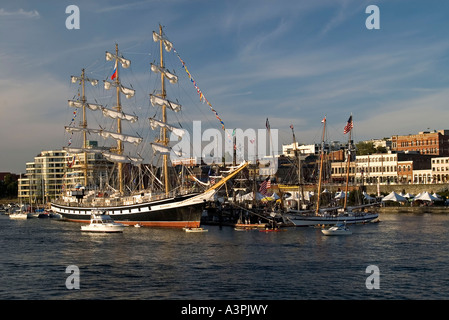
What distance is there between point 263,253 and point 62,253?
19043mm

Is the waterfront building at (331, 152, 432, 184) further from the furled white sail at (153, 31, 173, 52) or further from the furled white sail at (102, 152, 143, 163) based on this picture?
the furled white sail at (153, 31, 173, 52)

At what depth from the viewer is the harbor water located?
3762 centimetres

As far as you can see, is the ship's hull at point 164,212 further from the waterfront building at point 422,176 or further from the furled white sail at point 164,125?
the waterfront building at point 422,176

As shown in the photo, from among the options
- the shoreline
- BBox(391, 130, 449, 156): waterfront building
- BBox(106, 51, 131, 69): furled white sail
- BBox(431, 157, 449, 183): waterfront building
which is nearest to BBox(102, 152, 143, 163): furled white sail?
BBox(106, 51, 131, 69): furled white sail

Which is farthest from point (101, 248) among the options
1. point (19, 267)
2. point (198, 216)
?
point (198, 216)

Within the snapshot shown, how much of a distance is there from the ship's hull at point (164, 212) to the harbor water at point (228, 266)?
10235 millimetres

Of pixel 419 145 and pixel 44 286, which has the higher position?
pixel 419 145

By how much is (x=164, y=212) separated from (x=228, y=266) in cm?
4036

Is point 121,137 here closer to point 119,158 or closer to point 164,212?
point 119,158

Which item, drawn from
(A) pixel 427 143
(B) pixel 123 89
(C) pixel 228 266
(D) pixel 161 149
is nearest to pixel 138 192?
(D) pixel 161 149

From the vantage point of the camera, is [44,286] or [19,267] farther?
[19,267]

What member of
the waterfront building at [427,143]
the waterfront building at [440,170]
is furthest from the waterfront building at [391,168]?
the waterfront building at [427,143]

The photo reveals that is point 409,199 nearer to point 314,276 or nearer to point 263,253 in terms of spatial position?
point 263,253
